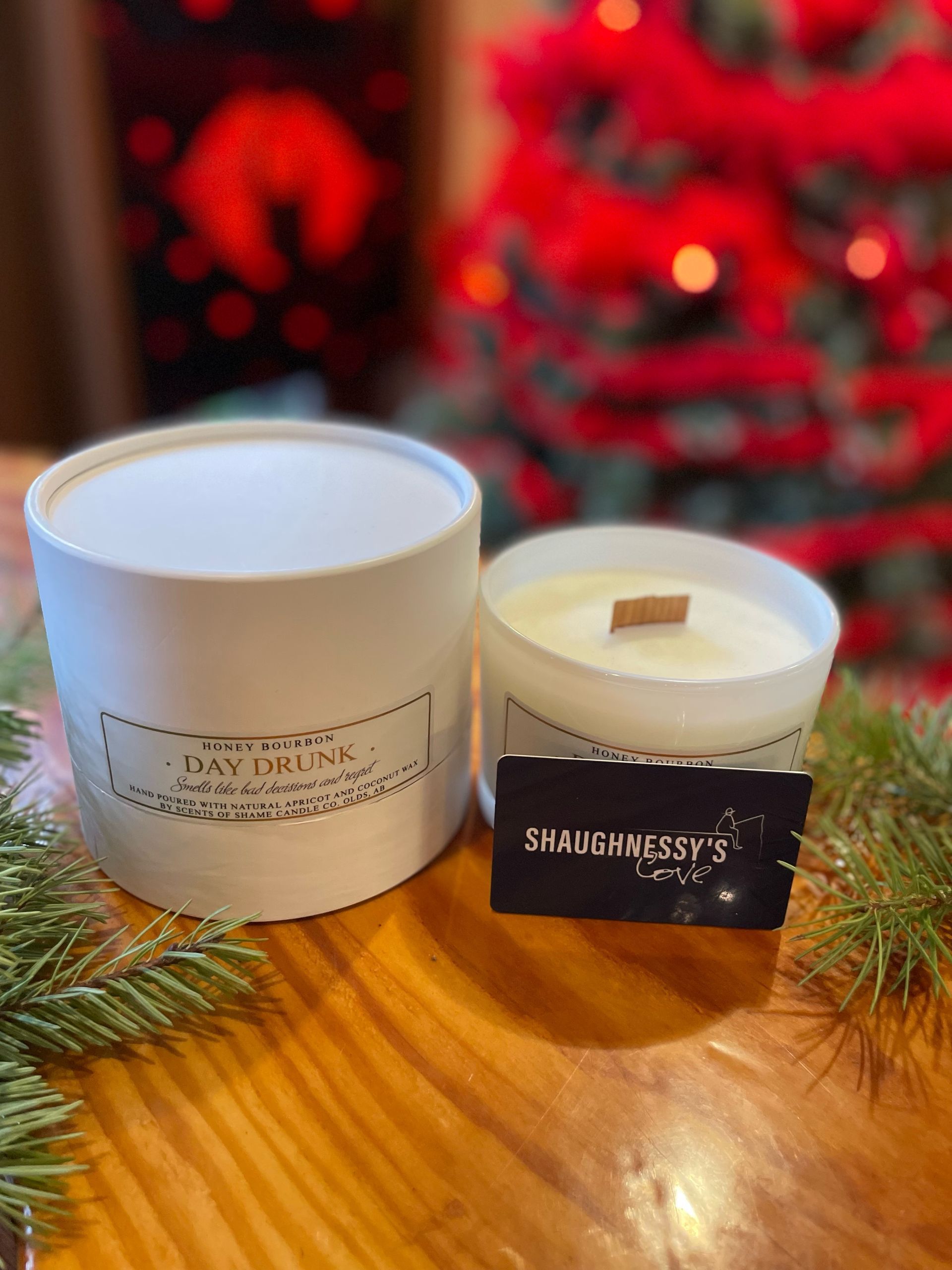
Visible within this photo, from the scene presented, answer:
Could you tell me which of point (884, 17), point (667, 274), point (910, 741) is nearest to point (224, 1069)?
point (910, 741)

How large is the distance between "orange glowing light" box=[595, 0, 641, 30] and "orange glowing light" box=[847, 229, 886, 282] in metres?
0.30

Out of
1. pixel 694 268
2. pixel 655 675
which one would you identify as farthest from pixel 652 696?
pixel 694 268

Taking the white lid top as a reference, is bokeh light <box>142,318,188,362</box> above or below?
below

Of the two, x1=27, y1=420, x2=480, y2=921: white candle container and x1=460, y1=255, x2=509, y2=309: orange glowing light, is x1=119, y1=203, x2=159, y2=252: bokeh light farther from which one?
x1=27, y1=420, x2=480, y2=921: white candle container

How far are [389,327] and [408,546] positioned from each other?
1.67 meters

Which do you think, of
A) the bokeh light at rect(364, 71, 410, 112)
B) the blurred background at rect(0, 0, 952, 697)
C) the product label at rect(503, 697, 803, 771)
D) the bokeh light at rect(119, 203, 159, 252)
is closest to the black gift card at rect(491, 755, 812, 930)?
the product label at rect(503, 697, 803, 771)

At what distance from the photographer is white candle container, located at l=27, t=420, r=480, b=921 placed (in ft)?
1.20

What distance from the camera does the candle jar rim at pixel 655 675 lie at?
1.32ft

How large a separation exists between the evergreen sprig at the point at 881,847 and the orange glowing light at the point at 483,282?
27.6 inches

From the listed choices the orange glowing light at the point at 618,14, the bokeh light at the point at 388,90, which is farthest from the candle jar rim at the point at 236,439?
the bokeh light at the point at 388,90

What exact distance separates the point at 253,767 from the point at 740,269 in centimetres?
76

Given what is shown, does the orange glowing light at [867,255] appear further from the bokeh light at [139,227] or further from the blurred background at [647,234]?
the bokeh light at [139,227]

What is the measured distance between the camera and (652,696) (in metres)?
0.40

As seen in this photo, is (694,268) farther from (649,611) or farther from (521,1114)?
(521,1114)
